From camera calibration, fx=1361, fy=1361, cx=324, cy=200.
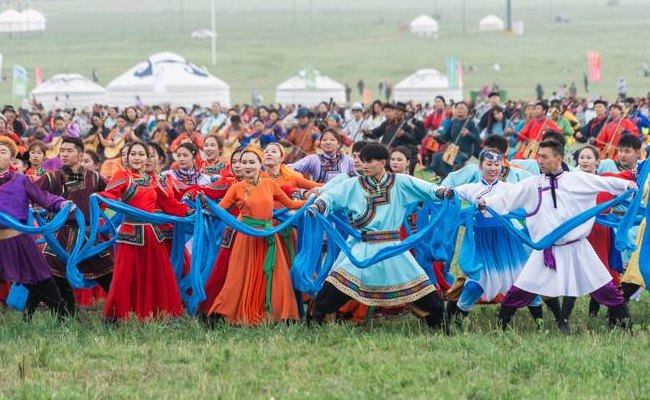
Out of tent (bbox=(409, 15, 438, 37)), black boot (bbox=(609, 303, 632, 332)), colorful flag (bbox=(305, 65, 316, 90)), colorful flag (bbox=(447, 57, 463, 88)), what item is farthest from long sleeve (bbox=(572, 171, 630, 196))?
tent (bbox=(409, 15, 438, 37))

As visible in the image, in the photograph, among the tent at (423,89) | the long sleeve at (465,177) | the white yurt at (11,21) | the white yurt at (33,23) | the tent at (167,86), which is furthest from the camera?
the white yurt at (33,23)

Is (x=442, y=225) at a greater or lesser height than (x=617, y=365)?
greater

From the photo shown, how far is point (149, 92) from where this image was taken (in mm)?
43375

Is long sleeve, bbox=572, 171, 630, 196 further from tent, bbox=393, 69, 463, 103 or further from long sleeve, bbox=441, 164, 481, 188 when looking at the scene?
tent, bbox=393, 69, 463, 103

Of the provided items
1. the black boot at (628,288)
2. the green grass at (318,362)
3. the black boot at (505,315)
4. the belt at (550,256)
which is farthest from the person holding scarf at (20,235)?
the black boot at (628,288)

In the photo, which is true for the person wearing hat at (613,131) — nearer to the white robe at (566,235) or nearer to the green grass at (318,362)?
the green grass at (318,362)

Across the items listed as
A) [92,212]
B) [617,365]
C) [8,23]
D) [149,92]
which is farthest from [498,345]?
[8,23]

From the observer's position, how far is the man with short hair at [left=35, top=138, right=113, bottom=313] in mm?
9375

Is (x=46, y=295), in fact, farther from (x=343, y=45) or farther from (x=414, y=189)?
(x=343, y=45)

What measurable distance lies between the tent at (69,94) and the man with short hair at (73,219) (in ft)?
117

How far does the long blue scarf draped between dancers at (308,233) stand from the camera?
8438mm

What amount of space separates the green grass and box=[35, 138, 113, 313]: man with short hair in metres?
0.66

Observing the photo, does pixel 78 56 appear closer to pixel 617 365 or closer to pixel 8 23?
pixel 8 23

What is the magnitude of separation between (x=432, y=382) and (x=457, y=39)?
9672 centimetres
